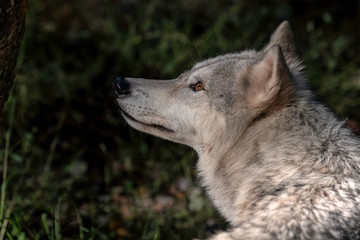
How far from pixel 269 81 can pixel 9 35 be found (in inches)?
65.2

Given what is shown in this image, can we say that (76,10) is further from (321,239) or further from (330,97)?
(321,239)

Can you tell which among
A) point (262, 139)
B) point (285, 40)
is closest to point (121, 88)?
point (262, 139)

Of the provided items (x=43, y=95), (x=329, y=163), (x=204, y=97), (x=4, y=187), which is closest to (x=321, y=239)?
(x=329, y=163)

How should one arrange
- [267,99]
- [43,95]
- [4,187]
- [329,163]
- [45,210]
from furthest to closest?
[43,95] → [45,210] → [4,187] → [267,99] → [329,163]

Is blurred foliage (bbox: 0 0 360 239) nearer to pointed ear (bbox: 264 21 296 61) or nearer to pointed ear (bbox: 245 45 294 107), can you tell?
pointed ear (bbox: 264 21 296 61)

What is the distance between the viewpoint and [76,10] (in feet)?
27.8

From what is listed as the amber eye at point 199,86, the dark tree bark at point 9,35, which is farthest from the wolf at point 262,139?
the dark tree bark at point 9,35

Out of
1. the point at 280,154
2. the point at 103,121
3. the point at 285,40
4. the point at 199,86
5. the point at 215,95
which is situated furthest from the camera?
the point at 103,121

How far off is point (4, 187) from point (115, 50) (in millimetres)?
3064

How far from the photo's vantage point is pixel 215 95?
384 centimetres

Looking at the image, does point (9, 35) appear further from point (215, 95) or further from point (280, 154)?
point (280, 154)

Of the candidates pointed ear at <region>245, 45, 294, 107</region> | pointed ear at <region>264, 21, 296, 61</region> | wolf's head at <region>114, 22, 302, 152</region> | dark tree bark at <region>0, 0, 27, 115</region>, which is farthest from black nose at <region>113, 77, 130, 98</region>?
pointed ear at <region>264, 21, 296, 61</region>

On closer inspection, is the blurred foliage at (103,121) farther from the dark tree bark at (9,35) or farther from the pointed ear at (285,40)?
the dark tree bark at (9,35)

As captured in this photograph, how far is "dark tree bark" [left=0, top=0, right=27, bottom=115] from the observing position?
3.35 meters
